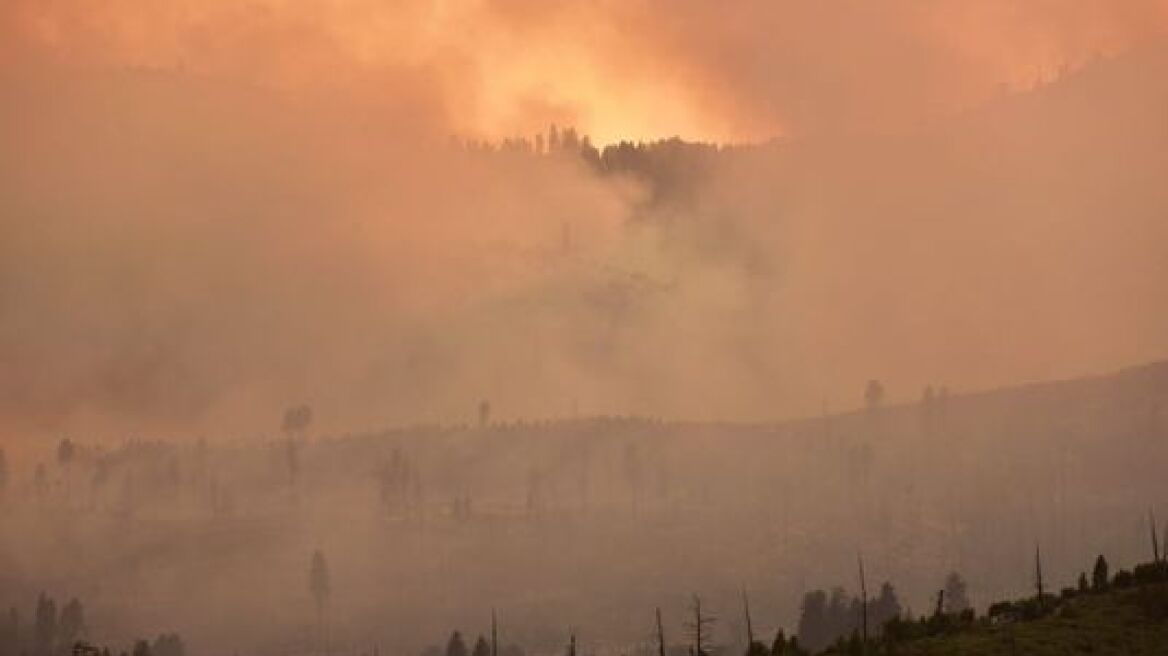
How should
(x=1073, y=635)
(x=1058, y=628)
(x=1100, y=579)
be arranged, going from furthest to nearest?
(x=1100, y=579) < (x=1058, y=628) < (x=1073, y=635)

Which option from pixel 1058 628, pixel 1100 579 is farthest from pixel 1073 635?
pixel 1100 579

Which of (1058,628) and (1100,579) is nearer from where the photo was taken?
(1058,628)

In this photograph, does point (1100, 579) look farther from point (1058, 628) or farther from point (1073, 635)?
point (1073, 635)

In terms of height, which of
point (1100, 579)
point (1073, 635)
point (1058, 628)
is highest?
point (1100, 579)

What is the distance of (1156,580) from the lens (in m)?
142

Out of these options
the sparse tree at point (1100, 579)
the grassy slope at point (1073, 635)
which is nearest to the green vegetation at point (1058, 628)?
the grassy slope at point (1073, 635)

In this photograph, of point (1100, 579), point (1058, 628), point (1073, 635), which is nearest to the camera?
point (1073, 635)

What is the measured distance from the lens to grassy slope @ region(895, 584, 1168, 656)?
373 ft

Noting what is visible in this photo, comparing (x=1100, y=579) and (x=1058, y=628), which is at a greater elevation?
(x=1100, y=579)

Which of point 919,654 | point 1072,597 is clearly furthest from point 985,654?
point 1072,597

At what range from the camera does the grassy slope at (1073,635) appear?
114m

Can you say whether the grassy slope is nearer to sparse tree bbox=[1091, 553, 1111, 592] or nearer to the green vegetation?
the green vegetation

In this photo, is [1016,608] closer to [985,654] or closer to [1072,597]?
[1072,597]

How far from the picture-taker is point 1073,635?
118562 mm
